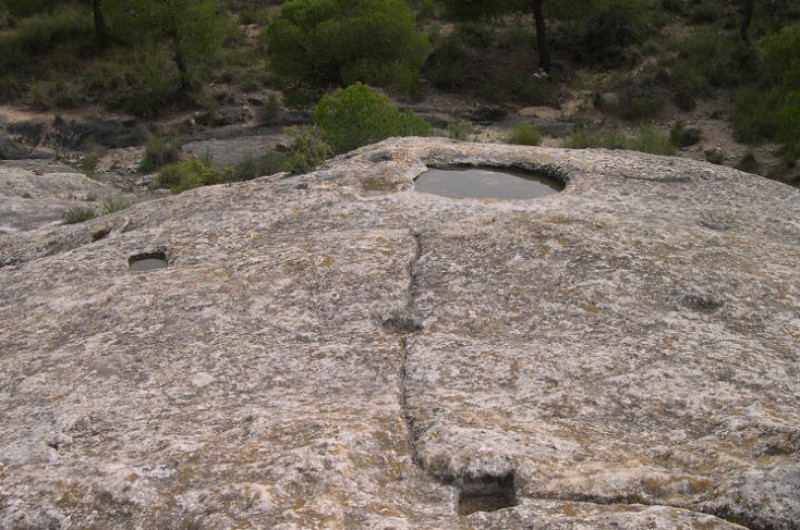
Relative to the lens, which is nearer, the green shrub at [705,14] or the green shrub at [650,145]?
the green shrub at [650,145]

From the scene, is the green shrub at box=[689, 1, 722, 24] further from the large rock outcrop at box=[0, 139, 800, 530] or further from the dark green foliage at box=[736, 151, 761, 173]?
the large rock outcrop at box=[0, 139, 800, 530]

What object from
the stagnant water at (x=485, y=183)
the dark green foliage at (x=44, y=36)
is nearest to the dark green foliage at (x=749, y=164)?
the stagnant water at (x=485, y=183)

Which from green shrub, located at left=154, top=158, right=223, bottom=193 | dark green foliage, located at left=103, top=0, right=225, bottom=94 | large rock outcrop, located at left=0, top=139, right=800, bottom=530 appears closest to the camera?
large rock outcrop, located at left=0, top=139, right=800, bottom=530

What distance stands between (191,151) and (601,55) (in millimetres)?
14787

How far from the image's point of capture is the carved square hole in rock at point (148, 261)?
6441 mm

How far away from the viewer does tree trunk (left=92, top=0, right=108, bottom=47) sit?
2823 centimetres

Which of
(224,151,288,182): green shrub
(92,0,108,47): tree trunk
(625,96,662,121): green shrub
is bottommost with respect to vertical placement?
(625,96,662,121): green shrub

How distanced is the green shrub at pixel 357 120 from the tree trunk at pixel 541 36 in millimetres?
14837

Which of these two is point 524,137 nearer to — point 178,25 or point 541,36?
point 541,36

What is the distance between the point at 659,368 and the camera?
15.3 ft

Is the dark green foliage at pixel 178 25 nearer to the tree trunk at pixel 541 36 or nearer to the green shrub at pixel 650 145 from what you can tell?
the tree trunk at pixel 541 36

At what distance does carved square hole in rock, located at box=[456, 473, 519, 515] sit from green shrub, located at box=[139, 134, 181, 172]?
18750mm

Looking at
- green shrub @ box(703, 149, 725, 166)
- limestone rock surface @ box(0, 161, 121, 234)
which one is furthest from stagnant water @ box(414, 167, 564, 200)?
green shrub @ box(703, 149, 725, 166)

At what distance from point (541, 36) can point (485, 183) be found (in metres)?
20.9
